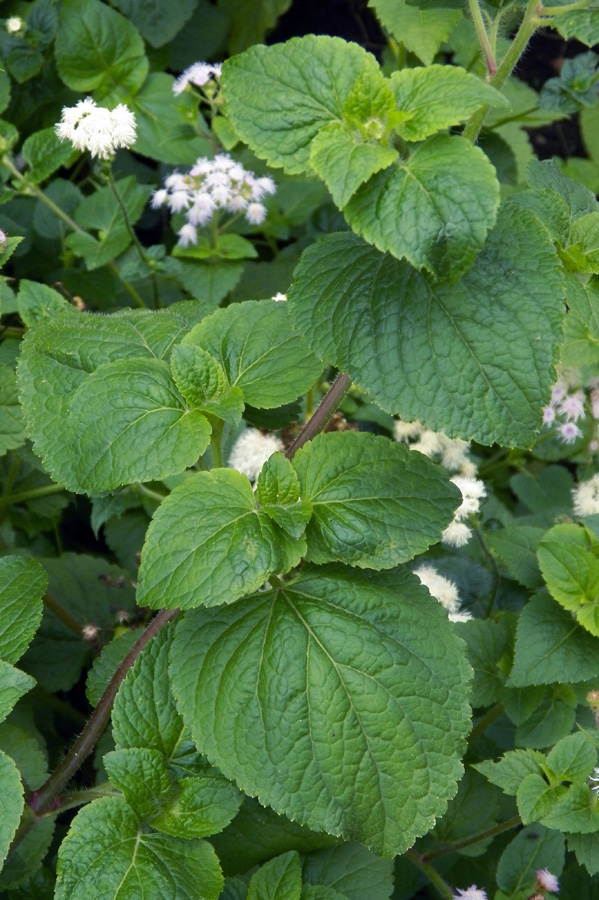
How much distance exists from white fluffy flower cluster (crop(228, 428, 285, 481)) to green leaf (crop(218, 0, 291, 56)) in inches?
66.5

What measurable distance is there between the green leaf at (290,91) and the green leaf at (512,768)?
3.24ft

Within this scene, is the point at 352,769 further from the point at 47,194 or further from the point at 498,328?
the point at 47,194

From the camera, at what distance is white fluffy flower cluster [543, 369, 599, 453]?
77.7 inches

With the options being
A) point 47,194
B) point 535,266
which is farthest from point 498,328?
point 47,194

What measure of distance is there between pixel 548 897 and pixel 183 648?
33.1 inches

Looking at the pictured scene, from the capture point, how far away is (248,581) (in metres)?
1.04

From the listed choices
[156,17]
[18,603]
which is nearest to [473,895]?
[18,603]

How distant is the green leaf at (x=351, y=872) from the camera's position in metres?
1.48

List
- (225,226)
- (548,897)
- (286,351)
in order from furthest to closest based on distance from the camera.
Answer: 1. (225,226)
2. (548,897)
3. (286,351)

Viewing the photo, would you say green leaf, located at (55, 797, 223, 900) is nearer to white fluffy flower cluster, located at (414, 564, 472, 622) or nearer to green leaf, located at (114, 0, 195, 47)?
white fluffy flower cluster, located at (414, 564, 472, 622)

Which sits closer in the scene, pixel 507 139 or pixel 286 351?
pixel 286 351

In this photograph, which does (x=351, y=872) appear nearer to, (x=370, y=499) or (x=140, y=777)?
(x=140, y=777)

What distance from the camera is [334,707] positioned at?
112cm

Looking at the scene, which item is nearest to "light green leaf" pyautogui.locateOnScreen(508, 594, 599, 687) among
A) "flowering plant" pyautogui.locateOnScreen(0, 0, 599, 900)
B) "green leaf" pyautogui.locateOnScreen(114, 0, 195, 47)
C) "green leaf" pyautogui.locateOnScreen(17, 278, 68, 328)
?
"flowering plant" pyautogui.locateOnScreen(0, 0, 599, 900)
